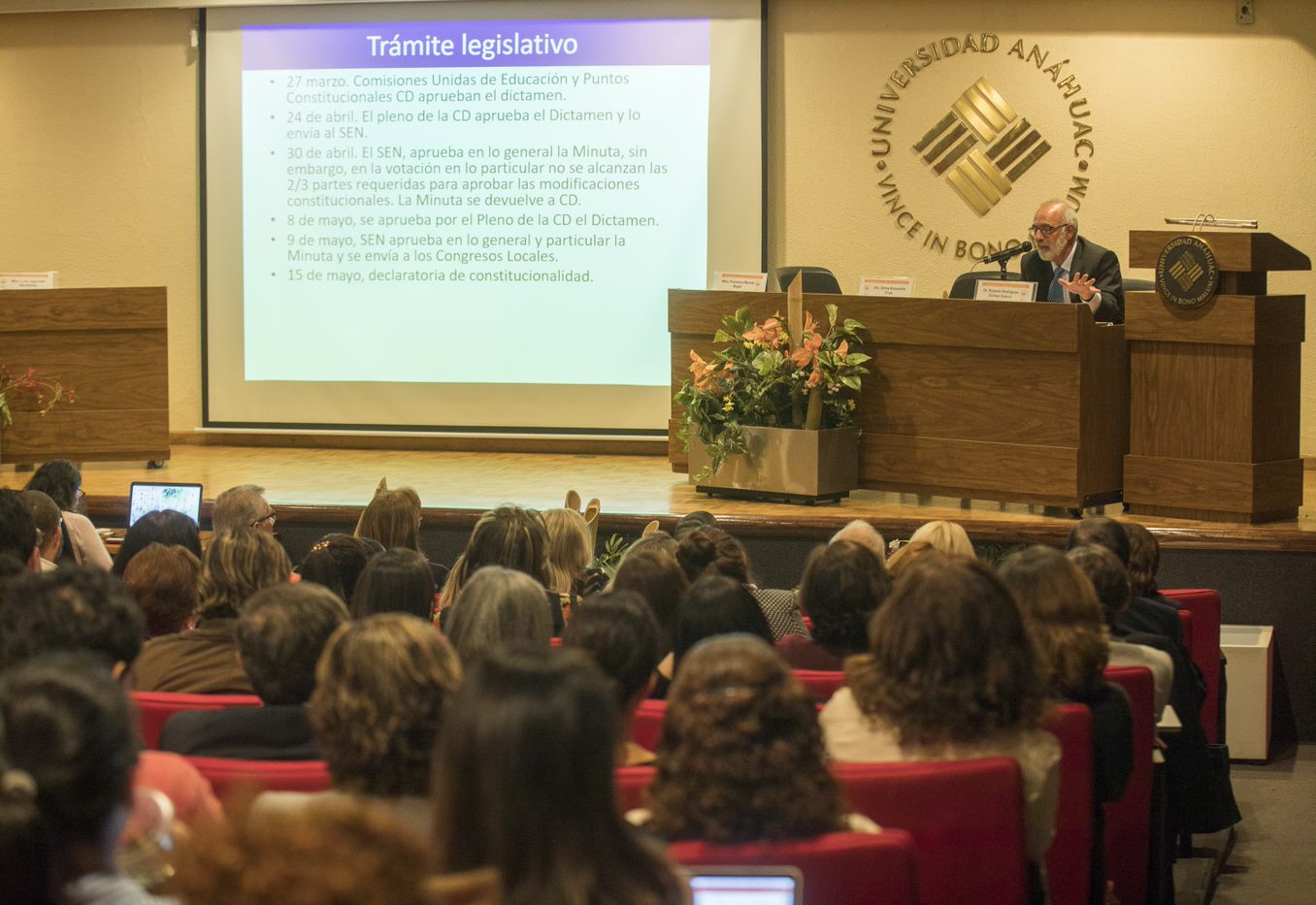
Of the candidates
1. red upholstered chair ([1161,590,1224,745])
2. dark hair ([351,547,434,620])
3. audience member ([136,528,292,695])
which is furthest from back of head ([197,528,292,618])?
red upholstered chair ([1161,590,1224,745])

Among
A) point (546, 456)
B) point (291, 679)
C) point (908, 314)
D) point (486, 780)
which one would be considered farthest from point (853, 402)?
point (486, 780)

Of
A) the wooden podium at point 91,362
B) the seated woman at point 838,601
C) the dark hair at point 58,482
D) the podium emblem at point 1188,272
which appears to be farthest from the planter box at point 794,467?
the seated woman at point 838,601

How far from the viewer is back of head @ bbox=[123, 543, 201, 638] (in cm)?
338

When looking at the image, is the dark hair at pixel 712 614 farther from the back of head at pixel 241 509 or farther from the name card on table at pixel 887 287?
the name card on table at pixel 887 287

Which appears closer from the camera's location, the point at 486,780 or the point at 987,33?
the point at 486,780

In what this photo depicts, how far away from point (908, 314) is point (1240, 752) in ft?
6.67

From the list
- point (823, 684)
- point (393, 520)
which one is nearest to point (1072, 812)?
point (823, 684)

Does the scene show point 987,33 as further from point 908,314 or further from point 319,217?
point 319,217

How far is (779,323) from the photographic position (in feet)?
21.0

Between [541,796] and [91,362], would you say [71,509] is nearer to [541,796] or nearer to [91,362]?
[91,362]

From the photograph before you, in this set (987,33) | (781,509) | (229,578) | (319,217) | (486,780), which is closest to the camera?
(486,780)

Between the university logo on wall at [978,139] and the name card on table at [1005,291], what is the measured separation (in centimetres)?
258

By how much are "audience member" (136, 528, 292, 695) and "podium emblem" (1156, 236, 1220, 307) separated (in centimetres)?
343

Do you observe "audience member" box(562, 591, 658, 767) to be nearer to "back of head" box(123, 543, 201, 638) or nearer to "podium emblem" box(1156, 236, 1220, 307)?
"back of head" box(123, 543, 201, 638)
